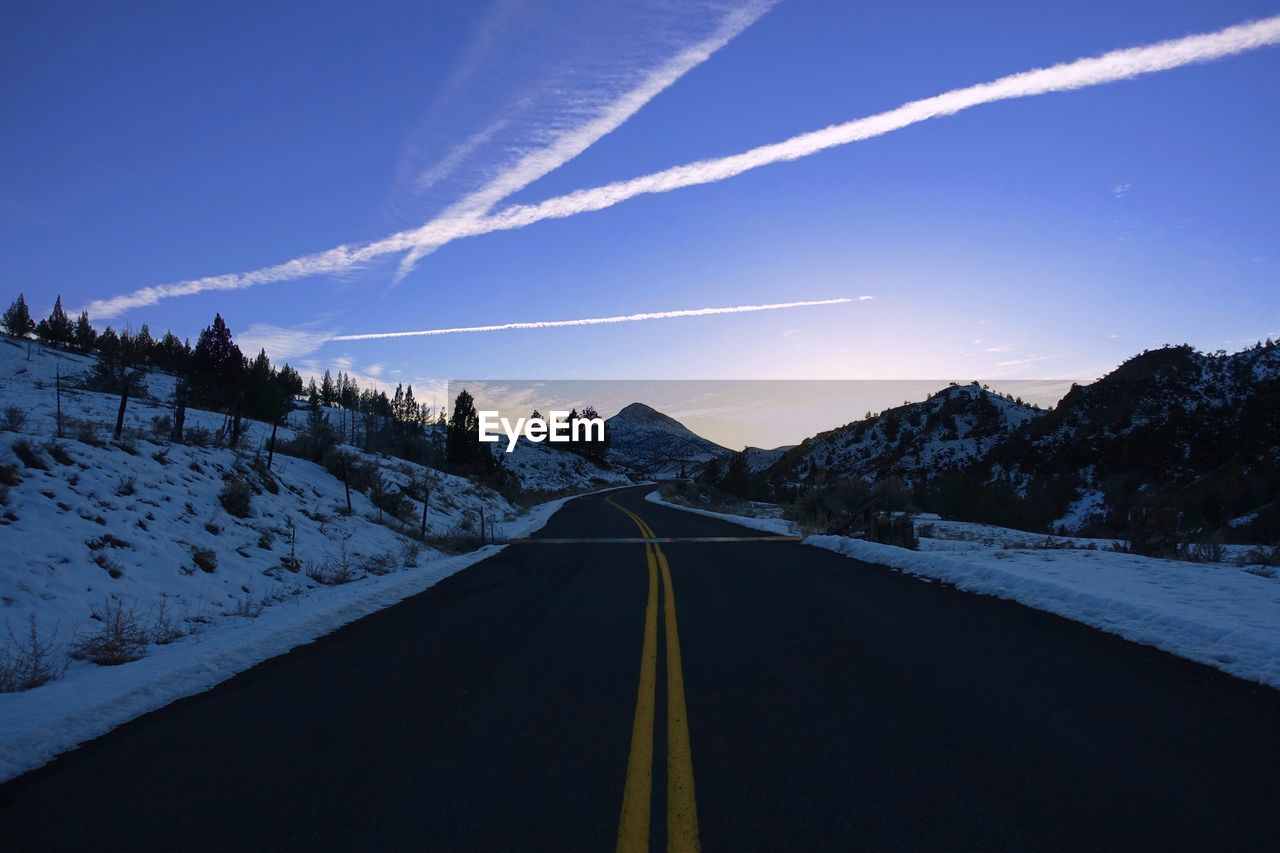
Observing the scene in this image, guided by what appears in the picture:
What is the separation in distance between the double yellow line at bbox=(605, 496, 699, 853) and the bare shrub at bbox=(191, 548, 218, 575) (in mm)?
7213

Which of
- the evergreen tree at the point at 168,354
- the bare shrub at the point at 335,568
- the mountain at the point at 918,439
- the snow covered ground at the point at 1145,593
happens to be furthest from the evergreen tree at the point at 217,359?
the snow covered ground at the point at 1145,593

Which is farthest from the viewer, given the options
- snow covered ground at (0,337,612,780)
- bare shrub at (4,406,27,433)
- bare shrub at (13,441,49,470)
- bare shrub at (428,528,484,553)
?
bare shrub at (428,528,484,553)

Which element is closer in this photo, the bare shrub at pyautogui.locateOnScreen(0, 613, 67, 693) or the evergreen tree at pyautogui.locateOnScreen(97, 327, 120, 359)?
the bare shrub at pyautogui.locateOnScreen(0, 613, 67, 693)

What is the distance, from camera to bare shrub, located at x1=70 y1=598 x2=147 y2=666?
6301mm

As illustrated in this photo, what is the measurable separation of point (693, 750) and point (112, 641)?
6.21 m

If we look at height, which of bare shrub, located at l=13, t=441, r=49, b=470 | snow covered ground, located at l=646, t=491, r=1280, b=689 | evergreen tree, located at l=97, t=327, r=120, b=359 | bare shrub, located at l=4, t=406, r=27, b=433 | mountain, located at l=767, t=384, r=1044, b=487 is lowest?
snow covered ground, located at l=646, t=491, r=1280, b=689

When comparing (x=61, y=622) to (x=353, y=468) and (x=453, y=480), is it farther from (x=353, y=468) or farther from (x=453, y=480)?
(x=453, y=480)

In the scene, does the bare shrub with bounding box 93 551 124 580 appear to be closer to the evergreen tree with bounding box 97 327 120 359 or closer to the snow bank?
the snow bank

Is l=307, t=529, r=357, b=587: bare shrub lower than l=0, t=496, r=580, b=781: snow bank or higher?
lower

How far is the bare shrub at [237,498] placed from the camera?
1210 cm

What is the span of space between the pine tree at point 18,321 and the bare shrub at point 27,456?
13101cm

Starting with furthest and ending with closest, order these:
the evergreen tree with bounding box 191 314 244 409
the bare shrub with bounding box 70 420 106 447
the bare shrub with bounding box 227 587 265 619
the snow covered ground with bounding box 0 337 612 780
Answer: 1. the evergreen tree with bounding box 191 314 244 409
2. the bare shrub with bounding box 70 420 106 447
3. the bare shrub with bounding box 227 587 265 619
4. the snow covered ground with bounding box 0 337 612 780

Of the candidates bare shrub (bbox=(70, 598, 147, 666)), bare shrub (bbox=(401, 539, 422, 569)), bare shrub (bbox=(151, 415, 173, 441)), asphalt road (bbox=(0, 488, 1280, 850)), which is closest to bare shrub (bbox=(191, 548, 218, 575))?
bare shrub (bbox=(70, 598, 147, 666))

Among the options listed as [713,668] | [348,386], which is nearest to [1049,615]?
[713,668]
